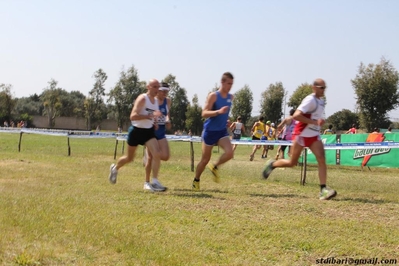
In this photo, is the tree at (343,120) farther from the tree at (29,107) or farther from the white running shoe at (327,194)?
the white running shoe at (327,194)

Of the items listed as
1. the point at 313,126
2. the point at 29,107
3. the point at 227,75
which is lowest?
the point at 313,126

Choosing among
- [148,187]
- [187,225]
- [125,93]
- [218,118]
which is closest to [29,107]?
[125,93]

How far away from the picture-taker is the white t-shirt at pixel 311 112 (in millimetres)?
7875

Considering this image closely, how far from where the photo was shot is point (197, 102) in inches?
3076

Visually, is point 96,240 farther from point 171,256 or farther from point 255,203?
point 255,203

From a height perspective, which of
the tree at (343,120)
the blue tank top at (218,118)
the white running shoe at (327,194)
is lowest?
the white running shoe at (327,194)

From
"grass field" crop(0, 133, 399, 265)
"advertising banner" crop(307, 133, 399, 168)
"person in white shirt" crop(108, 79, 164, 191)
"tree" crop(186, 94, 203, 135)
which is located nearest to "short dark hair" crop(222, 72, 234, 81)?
"person in white shirt" crop(108, 79, 164, 191)

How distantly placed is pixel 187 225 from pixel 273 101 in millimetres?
62408

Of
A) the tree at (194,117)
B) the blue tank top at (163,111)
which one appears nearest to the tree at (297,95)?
the tree at (194,117)

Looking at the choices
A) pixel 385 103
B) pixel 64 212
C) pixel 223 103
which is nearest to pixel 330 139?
pixel 223 103

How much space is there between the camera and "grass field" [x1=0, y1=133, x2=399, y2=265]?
4.60 metres

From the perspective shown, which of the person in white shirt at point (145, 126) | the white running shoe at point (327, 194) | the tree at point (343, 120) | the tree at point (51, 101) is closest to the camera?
the white running shoe at point (327, 194)

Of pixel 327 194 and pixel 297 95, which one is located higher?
pixel 297 95

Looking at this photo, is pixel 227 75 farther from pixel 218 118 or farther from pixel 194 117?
pixel 194 117
